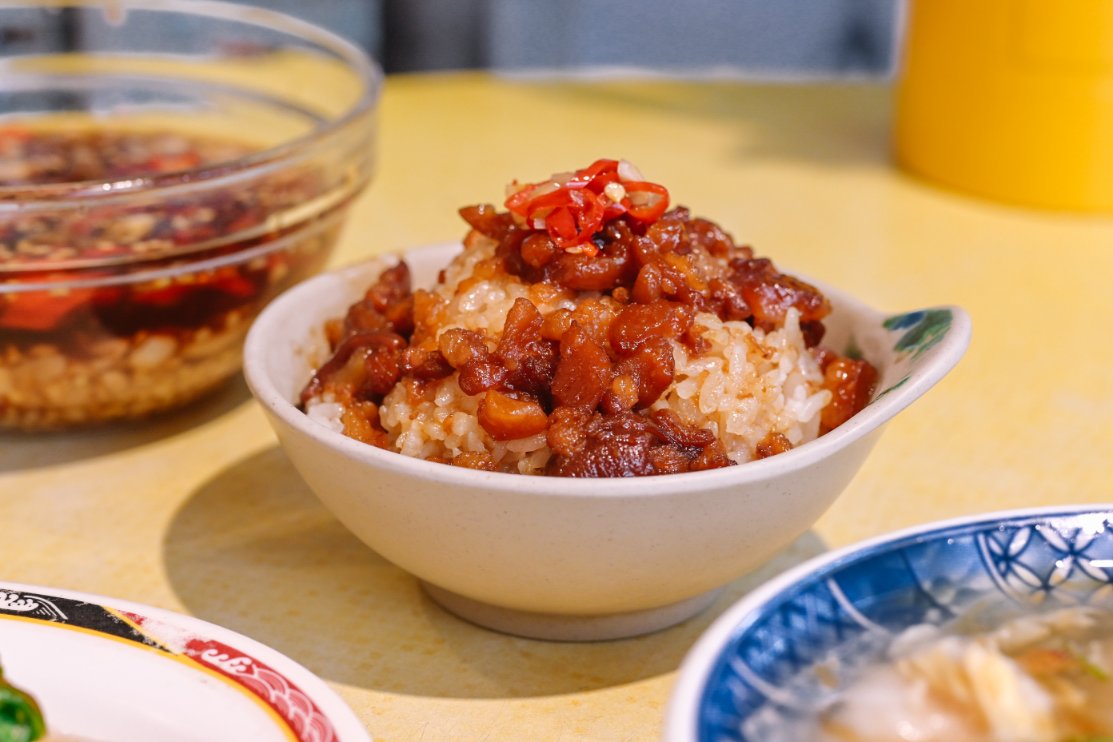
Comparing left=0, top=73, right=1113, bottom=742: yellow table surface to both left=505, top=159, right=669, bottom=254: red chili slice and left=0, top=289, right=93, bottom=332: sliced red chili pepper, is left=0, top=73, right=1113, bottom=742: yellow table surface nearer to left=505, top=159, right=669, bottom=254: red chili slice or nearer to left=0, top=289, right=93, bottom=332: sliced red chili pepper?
left=0, top=289, right=93, bottom=332: sliced red chili pepper

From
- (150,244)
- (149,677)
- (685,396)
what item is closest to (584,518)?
(685,396)

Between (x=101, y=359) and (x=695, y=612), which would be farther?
(x=101, y=359)

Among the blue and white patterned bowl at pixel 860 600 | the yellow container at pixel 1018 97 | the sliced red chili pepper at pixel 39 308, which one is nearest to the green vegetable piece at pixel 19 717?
the blue and white patterned bowl at pixel 860 600

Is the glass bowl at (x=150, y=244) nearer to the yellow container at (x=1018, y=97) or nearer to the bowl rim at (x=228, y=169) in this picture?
the bowl rim at (x=228, y=169)

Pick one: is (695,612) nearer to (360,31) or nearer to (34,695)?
(34,695)

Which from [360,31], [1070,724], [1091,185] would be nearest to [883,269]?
[1091,185]

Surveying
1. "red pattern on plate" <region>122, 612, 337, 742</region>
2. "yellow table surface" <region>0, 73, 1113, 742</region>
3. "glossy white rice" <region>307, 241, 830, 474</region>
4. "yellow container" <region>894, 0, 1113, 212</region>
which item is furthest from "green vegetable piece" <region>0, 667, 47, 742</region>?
"yellow container" <region>894, 0, 1113, 212</region>
